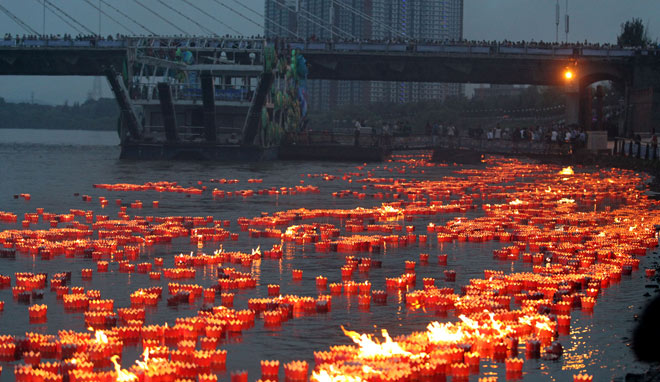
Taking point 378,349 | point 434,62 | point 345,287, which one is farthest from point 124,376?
point 434,62

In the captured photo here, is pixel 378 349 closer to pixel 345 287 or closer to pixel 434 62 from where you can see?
pixel 345 287

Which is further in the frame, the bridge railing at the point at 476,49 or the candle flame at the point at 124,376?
the bridge railing at the point at 476,49

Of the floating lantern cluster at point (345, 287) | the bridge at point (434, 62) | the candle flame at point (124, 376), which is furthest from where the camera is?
the bridge at point (434, 62)

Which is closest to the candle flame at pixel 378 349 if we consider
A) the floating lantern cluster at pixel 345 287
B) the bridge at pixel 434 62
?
the floating lantern cluster at pixel 345 287

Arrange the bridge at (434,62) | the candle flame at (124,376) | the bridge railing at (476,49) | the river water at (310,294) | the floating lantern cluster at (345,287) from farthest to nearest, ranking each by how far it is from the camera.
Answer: the bridge railing at (476,49), the bridge at (434,62), the river water at (310,294), the floating lantern cluster at (345,287), the candle flame at (124,376)

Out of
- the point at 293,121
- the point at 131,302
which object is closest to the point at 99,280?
the point at 131,302

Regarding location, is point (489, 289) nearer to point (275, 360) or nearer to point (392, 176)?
point (275, 360)

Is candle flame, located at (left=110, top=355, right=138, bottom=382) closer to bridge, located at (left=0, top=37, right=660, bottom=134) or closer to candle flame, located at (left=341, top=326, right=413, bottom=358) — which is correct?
candle flame, located at (left=341, top=326, right=413, bottom=358)

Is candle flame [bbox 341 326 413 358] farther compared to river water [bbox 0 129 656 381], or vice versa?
river water [bbox 0 129 656 381]

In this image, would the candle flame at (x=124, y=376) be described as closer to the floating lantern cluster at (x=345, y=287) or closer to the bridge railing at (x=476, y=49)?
the floating lantern cluster at (x=345, y=287)

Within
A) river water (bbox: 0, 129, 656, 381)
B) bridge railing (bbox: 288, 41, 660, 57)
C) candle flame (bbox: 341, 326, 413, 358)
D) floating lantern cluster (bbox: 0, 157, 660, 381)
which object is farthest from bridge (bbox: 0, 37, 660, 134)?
candle flame (bbox: 341, 326, 413, 358)

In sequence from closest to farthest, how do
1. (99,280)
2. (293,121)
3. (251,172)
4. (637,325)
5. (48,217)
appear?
(637,325), (99,280), (48,217), (251,172), (293,121)
